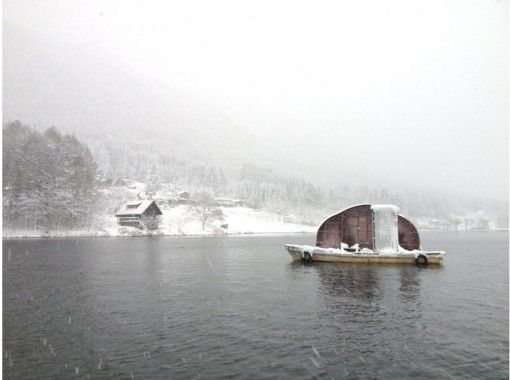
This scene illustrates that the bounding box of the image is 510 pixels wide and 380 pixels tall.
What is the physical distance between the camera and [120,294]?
28.2m

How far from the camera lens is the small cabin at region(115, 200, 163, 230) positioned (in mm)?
120000

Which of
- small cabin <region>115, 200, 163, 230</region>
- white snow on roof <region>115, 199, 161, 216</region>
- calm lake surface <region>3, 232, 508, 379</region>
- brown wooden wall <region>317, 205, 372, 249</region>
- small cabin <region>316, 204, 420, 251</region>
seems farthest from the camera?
small cabin <region>115, 200, 163, 230</region>

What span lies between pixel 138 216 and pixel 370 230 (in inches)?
3549

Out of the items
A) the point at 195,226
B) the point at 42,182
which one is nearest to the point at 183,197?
the point at 195,226

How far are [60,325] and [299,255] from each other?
3495 centimetres

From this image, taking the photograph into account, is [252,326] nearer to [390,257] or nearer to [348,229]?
[390,257]

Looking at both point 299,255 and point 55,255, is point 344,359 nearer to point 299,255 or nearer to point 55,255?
point 299,255

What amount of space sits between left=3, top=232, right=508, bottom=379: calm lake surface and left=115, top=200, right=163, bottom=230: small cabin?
8327 centimetres

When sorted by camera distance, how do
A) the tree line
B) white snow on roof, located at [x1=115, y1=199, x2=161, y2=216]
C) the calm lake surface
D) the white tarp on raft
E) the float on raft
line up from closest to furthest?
the calm lake surface < the float on raft < the white tarp on raft < the tree line < white snow on roof, located at [x1=115, y1=199, x2=161, y2=216]

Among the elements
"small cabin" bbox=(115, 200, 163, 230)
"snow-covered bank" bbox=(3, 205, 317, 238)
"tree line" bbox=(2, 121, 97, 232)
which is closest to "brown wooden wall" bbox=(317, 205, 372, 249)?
"tree line" bbox=(2, 121, 97, 232)

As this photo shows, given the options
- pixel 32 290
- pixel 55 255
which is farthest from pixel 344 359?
pixel 55 255

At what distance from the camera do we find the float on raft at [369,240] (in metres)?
46.8

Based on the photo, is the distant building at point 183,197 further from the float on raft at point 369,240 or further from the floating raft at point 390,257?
the floating raft at point 390,257

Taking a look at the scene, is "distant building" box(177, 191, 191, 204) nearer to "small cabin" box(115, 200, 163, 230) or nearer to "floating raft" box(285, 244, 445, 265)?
"small cabin" box(115, 200, 163, 230)
